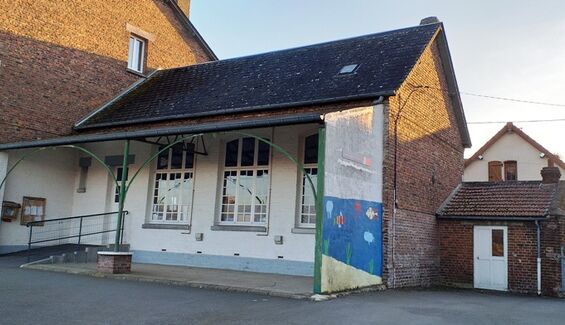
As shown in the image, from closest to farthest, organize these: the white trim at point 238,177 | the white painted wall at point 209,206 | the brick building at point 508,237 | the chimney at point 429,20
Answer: the white painted wall at point 209,206 → the brick building at point 508,237 → the white trim at point 238,177 → the chimney at point 429,20

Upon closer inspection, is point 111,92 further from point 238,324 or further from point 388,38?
point 238,324

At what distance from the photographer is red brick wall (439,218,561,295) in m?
14.5

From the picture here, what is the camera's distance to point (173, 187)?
16.7 meters

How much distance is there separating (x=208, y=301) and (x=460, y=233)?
9575mm

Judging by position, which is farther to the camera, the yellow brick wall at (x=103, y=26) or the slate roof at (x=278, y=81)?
the yellow brick wall at (x=103, y=26)

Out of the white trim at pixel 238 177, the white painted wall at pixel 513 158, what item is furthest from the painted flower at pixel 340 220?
the white painted wall at pixel 513 158

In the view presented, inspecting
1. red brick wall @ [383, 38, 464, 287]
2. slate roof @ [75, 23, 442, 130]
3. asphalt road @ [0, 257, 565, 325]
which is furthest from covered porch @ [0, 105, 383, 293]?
asphalt road @ [0, 257, 565, 325]

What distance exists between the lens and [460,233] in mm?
16172

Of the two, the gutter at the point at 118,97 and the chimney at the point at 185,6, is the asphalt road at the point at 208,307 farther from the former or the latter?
the chimney at the point at 185,6

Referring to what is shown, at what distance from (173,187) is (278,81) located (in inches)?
180

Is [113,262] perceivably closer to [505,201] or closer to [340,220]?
[340,220]

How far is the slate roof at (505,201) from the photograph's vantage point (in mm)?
15266

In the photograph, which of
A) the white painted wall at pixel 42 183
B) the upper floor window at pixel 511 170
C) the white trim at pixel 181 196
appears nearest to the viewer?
the white trim at pixel 181 196

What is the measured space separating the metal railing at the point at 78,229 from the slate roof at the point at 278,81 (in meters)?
3.08
